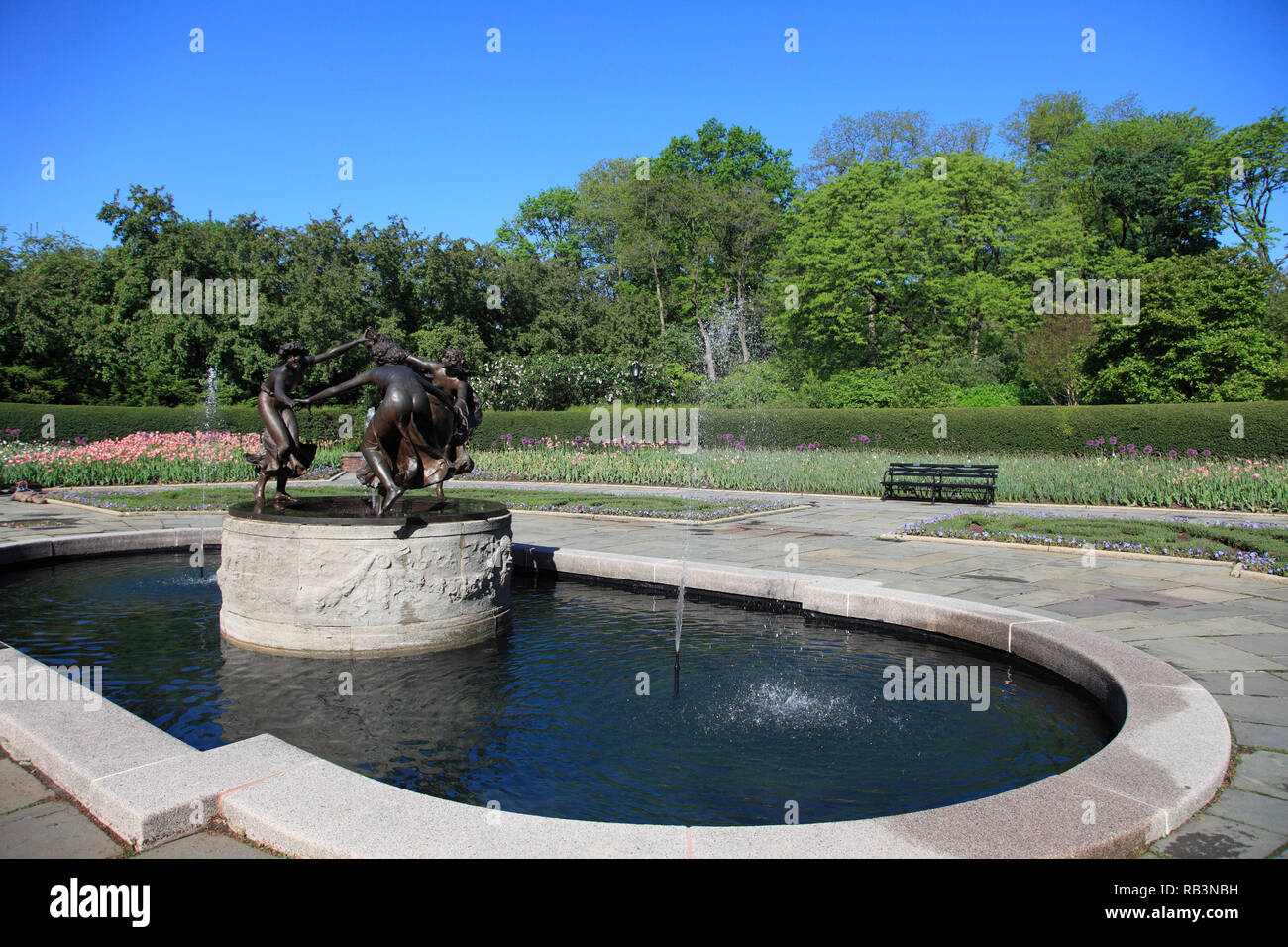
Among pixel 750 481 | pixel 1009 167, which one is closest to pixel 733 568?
pixel 750 481

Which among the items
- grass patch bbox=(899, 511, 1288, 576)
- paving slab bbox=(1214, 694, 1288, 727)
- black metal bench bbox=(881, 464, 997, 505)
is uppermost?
black metal bench bbox=(881, 464, 997, 505)

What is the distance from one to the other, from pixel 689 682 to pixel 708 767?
56.7 inches

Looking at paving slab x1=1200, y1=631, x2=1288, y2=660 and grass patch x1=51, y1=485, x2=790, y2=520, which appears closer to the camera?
paving slab x1=1200, y1=631, x2=1288, y2=660

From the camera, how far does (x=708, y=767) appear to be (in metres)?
4.24

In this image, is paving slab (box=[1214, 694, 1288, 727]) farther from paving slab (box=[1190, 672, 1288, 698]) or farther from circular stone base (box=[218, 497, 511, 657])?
circular stone base (box=[218, 497, 511, 657])

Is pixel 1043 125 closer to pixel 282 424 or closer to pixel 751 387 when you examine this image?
pixel 751 387

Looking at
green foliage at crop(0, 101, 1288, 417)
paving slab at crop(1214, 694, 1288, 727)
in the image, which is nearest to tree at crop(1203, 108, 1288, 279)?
green foliage at crop(0, 101, 1288, 417)

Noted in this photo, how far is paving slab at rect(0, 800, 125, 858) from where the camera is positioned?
116 inches

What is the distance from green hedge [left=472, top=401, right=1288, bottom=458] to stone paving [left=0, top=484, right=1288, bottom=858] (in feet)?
25.5

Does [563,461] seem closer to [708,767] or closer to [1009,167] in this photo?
[708,767]

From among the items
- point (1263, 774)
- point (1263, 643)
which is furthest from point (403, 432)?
point (1263, 643)

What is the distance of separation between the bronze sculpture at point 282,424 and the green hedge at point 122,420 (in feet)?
61.0

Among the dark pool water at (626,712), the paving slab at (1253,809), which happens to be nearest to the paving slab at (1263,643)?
the dark pool water at (626,712)

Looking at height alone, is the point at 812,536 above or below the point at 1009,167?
below
